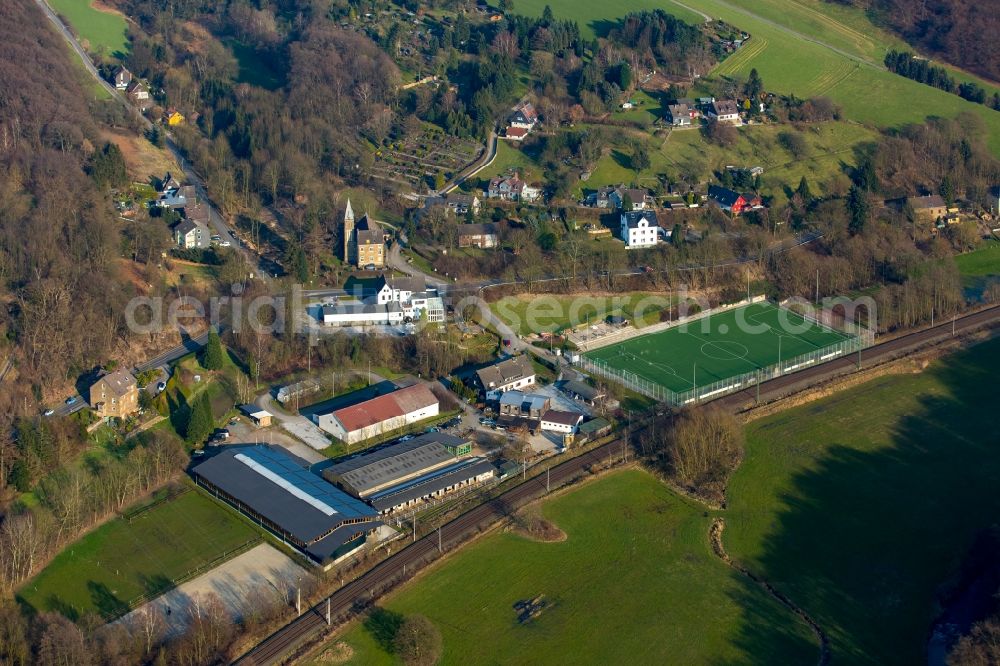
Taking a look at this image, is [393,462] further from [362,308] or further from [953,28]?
[953,28]

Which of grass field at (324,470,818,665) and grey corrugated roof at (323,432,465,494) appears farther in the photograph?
grey corrugated roof at (323,432,465,494)

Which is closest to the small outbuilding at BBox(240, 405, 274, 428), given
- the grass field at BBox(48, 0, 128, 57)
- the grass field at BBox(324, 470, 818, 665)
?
the grass field at BBox(324, 470, 818, 665)

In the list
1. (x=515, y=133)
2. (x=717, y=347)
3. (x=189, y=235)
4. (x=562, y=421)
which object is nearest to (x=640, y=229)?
(x=717, y=347)

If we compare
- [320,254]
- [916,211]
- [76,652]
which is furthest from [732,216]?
[76,652]

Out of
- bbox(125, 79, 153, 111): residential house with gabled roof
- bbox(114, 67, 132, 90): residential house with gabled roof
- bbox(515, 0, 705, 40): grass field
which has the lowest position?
bbox(125, 79, 153, 111): residential house with gabled roof

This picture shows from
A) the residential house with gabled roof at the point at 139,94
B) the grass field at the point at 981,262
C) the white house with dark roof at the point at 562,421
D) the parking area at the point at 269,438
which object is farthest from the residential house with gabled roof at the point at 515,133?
the parking area at the point at 269,438

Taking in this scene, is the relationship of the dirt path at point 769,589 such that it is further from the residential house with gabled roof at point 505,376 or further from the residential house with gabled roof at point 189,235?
the residential house with gabled roof at point 189,235

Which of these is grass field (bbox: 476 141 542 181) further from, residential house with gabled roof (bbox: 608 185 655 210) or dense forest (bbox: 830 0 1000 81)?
dense forest (bbox: 830 0 1000 81)
